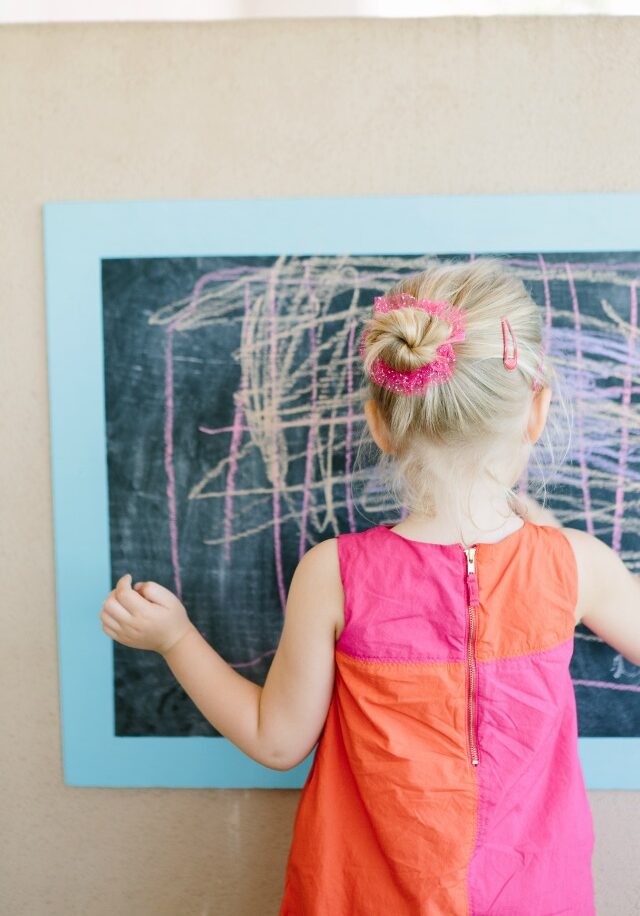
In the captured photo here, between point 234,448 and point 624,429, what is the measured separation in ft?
1.68

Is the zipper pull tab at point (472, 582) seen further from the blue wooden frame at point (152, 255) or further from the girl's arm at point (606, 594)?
the blue wooden frame at point (152, 255)

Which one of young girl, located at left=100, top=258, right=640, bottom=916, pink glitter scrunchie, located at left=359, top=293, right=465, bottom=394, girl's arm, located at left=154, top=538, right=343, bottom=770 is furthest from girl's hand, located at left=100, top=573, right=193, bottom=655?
pink glitter scrunchie, located at left=359, top=293, right=465, bottom=394

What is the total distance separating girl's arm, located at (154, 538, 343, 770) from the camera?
71 cm

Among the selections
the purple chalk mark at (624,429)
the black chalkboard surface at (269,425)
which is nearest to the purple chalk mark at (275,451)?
the black chalkboard surface at (269,425)

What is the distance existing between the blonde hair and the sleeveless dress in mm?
75

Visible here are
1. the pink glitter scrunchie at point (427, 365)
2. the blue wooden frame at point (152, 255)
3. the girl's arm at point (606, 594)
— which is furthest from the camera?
the blue wooden frame at point (152, 255)

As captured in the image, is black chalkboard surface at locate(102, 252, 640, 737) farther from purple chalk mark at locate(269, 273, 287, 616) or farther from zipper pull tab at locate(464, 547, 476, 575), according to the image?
zipper pull tab at locate(464, 547, 476, 575)

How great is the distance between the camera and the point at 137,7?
0.92 m

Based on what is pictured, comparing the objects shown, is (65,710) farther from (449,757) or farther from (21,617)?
(449,757)

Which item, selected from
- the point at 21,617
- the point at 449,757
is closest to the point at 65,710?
the point at 21,617

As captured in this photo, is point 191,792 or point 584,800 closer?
point 584,800

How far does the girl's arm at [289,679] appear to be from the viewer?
2.34 ft

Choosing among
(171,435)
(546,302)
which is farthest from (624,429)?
(171,435)

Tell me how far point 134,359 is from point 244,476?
0.21 meters
